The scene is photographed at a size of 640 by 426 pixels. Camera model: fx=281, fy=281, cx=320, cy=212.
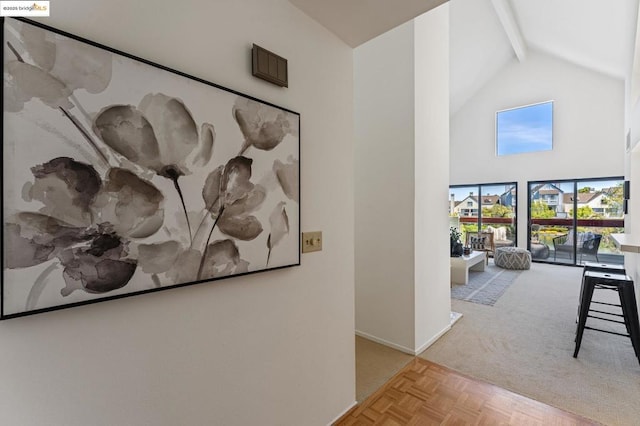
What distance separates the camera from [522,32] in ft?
19.9

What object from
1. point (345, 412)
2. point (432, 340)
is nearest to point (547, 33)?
point (432, 340)

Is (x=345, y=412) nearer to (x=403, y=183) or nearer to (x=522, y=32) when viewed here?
(x=403, y=183)

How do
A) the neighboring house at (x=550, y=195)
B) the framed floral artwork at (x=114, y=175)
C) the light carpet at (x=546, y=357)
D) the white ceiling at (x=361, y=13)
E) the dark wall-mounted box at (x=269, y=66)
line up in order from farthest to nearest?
the neighboring house at (x=550, y=195), the light carpet at (x=546, y=357), the white ceiling at (x=361, y=13), the dark wall-mounted box at (x=269, y=66), the framed floral artwork at (x=114, y=175)

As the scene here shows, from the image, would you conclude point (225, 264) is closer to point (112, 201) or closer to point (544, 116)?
point (112, 201)

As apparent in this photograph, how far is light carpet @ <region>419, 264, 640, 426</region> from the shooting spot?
6.50 ft

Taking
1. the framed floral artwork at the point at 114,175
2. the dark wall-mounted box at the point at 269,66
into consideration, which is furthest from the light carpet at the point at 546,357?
the dark wall-mounted box at the point at 269,66

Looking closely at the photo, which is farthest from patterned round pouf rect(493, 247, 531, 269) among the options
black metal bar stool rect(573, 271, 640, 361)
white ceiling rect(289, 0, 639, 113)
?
black metal bar stool rect(573, 271, 640, 361)

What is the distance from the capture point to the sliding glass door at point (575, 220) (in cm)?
604

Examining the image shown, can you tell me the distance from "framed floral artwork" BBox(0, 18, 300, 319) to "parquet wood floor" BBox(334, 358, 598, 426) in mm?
1465

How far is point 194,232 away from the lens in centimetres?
107

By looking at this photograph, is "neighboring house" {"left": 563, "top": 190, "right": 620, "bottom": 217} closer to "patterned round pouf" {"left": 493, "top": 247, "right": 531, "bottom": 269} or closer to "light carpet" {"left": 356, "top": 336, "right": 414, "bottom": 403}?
"patterned round pouf" {"left": 493, "top": 247, "right": 531, "bottom": 269}

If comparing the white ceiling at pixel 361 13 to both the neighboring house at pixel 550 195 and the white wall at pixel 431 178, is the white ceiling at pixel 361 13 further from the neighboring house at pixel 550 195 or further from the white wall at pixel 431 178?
the neighboring house at pixel 550 195

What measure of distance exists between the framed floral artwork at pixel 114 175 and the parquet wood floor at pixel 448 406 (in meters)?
1.47

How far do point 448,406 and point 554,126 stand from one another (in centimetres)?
745
